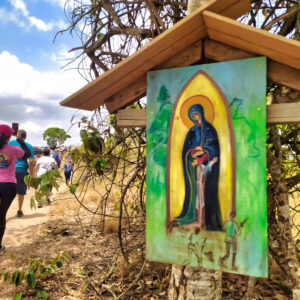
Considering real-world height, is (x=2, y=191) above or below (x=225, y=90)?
below

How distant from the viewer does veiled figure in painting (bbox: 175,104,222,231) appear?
5.24ft

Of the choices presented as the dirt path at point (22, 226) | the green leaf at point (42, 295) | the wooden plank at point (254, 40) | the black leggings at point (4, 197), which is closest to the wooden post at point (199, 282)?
the wooden plank at point (254, 40)

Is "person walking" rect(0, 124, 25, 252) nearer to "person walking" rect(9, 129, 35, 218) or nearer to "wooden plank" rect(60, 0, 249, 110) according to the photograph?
"person walking" rect(9, 129, 35, 218)

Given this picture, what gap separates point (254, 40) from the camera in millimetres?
1476

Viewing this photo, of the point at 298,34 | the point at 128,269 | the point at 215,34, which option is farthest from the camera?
the point at 128,269

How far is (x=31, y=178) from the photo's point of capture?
231 cm

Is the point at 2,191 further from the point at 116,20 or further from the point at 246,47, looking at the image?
the point at 246,47

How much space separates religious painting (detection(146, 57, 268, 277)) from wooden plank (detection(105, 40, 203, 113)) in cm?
9

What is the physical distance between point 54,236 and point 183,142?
406 cm

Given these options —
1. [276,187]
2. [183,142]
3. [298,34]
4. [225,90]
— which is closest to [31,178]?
[183,142]

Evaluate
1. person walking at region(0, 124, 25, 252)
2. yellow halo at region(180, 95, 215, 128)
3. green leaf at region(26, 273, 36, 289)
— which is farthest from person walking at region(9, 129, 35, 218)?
yellow halo at region(180, 95, 215, 128)

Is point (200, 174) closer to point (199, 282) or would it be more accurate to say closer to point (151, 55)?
point (151, 55)

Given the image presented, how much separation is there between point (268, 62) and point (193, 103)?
0.49 meters

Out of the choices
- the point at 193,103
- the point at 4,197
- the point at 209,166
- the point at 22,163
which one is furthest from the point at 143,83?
the point at 22,163
